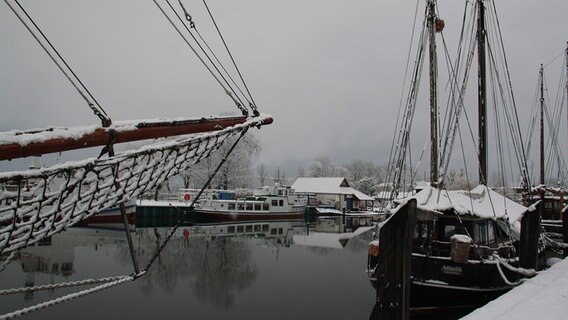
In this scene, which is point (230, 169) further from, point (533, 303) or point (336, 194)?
point (533, 303)

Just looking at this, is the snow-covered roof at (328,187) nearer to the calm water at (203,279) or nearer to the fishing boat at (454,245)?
the calm water at (203,279)

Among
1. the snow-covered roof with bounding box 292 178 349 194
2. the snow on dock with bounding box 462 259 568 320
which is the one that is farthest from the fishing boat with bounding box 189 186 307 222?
the snow on dock with bounding box 462 259 568 320

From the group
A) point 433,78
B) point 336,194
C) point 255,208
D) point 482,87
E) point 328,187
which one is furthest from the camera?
point 328,187

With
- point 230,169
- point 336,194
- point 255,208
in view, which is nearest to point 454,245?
point 255,208

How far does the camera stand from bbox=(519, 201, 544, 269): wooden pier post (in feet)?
33.3

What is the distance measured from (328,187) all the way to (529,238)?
57.6m

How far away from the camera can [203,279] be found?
47.1ft

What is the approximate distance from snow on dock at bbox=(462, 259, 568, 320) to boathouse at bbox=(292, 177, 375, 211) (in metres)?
55.5

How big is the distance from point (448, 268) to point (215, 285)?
7846 mm

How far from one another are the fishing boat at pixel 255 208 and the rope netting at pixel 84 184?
36.0 metres

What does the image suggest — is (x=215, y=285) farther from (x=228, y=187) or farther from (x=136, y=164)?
(x=228, y=187)

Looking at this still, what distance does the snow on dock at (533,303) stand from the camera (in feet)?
19.4

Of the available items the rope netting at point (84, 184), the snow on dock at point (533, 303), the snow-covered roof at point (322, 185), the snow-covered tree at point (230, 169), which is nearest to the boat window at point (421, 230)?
the snow on dock at point (533, 303)

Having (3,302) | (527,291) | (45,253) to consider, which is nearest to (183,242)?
(45,253)
